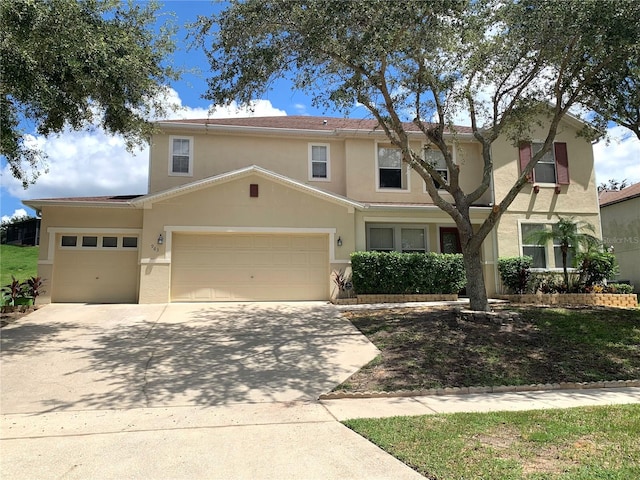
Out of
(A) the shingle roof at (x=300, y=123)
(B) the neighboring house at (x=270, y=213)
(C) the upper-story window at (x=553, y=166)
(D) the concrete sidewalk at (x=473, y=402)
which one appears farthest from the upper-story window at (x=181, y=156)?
(C) the upper-story window at (x=553, y=166)

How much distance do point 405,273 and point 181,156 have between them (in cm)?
894

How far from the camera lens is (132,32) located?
10.8m

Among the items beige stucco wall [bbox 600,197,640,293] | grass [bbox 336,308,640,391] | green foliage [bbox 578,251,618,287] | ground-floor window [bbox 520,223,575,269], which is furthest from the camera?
beige stucco wall [bbox 600,197,640,293]

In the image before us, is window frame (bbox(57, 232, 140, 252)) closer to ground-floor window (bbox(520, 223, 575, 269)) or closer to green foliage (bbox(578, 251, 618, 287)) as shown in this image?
ground-floor window (bbox(520, 223, 575, 269))

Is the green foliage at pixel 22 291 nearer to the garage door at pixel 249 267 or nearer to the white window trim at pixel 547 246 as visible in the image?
the garage door at pixel 249 267

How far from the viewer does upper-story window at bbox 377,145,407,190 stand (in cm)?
1745

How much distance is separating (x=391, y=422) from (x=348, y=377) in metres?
2.25

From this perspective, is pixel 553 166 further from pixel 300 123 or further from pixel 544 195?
pixel 300 123

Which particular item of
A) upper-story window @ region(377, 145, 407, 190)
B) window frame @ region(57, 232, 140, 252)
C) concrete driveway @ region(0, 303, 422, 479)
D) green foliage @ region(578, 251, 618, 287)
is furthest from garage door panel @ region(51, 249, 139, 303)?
green foliage @ region(578, 251, 618, 287)

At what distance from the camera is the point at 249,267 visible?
599 inches

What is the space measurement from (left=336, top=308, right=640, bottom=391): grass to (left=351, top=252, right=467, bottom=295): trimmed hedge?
266 cm

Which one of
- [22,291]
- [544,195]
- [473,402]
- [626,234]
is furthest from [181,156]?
[626,234]

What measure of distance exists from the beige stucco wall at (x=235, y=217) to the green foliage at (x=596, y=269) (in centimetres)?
796

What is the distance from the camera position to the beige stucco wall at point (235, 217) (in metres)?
14.4
